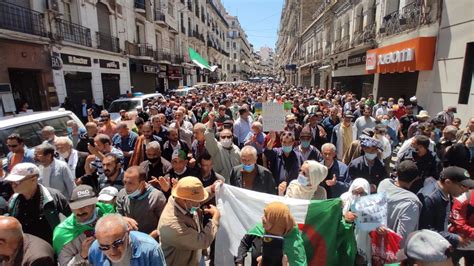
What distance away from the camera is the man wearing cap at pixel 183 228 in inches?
95.2

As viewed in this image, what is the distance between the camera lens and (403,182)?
2.79 metres

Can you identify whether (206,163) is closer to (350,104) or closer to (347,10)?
(350,104)

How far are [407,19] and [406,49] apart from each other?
1635 mm

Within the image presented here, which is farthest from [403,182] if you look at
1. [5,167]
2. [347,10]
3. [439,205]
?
[347,10]

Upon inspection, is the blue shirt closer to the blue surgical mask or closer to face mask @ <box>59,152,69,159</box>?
face mask @ <box>59,152,69,159</box>

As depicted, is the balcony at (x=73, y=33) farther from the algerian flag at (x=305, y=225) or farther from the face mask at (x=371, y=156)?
the face mask at (x=371, y=156)

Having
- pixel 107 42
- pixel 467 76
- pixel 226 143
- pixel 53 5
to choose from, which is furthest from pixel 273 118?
pixel 107 42

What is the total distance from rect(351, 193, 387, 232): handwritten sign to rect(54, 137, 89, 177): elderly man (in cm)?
399

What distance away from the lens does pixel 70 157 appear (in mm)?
4520

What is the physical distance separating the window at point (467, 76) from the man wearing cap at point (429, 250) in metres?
8.65

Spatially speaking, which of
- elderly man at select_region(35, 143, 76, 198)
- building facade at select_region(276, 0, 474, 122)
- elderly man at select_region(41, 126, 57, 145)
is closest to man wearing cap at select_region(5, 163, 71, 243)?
elderly man at select_region(35, 143, 76, 198)

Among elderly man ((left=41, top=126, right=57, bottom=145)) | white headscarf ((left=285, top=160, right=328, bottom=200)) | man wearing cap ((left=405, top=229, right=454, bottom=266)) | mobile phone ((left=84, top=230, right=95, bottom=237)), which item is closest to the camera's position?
man wearing cap ((left=405, top=229, right=454, bottom=266))

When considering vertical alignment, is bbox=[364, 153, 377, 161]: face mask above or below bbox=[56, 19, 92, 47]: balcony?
below

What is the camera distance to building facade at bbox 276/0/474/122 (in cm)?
860
